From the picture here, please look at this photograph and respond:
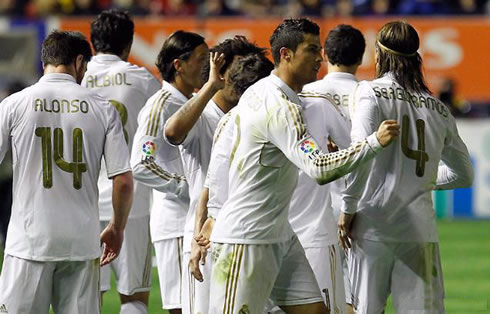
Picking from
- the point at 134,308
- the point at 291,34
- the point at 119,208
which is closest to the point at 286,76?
the point at 291,34

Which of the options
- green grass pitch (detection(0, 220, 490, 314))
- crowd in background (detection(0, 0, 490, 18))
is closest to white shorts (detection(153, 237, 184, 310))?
green grass pitch (detection(0, 220, 490, 314))

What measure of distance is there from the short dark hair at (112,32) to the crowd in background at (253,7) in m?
11.3

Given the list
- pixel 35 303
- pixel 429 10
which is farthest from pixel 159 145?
pixel 429 10

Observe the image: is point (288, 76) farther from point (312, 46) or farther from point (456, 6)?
point (456, 6)

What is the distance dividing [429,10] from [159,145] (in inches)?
544

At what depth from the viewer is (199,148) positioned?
760 cm

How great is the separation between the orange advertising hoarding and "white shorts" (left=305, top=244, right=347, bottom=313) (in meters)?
13.0

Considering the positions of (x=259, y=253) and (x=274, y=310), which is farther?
(x=274, y=310)

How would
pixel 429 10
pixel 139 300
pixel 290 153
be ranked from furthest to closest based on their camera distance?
pixel 429 10
pixel 139 300
pixel 290 153

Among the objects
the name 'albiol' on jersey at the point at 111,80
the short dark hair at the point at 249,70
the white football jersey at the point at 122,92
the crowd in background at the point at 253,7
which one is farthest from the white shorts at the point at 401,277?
the crowd in background at the point at 253,7

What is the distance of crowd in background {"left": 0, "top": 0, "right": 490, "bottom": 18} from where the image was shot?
20500 mm

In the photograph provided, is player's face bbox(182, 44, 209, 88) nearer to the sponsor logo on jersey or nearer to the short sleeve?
the sponsor logo on jersey

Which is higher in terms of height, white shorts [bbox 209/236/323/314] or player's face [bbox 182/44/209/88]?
player's face [bbox 182/44/209/88]

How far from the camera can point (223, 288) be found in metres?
6.34
